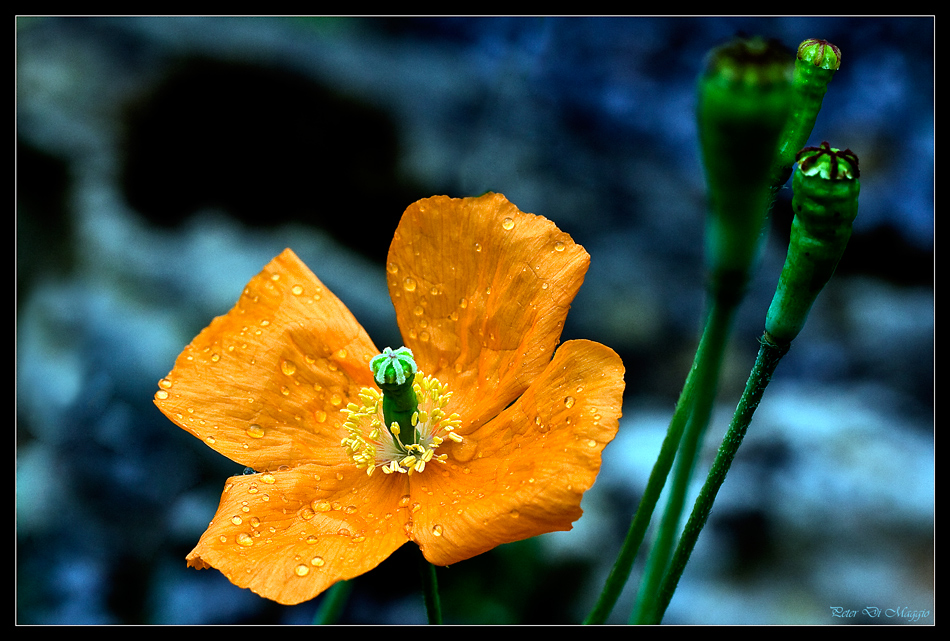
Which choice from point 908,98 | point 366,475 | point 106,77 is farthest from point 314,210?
point 908,98

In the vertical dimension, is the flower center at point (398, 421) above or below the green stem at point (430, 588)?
above

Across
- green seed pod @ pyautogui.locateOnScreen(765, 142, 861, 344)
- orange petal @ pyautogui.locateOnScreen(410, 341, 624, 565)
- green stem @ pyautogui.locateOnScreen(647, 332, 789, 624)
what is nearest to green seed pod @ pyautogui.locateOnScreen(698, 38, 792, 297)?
green seed pod @ pyautogui.locateOnScreen(765, 142, 861, 344)

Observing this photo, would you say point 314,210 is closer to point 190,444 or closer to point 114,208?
point 114,208

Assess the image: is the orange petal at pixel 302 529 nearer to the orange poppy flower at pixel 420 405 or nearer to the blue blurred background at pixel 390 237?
the orange poppy flower at pixel 420 405

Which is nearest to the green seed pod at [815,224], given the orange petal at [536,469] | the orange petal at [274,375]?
the orange petal at [536,469]

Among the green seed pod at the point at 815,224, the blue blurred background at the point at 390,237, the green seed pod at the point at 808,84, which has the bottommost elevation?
the blue blurred background at the point at 390,237

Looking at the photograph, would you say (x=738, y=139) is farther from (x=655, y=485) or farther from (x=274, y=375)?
(x=274, y=375)

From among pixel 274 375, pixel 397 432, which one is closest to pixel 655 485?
pixel 397 432

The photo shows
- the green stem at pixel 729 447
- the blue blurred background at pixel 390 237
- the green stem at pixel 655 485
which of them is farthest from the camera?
the blue blurred background at pixel 390 237
